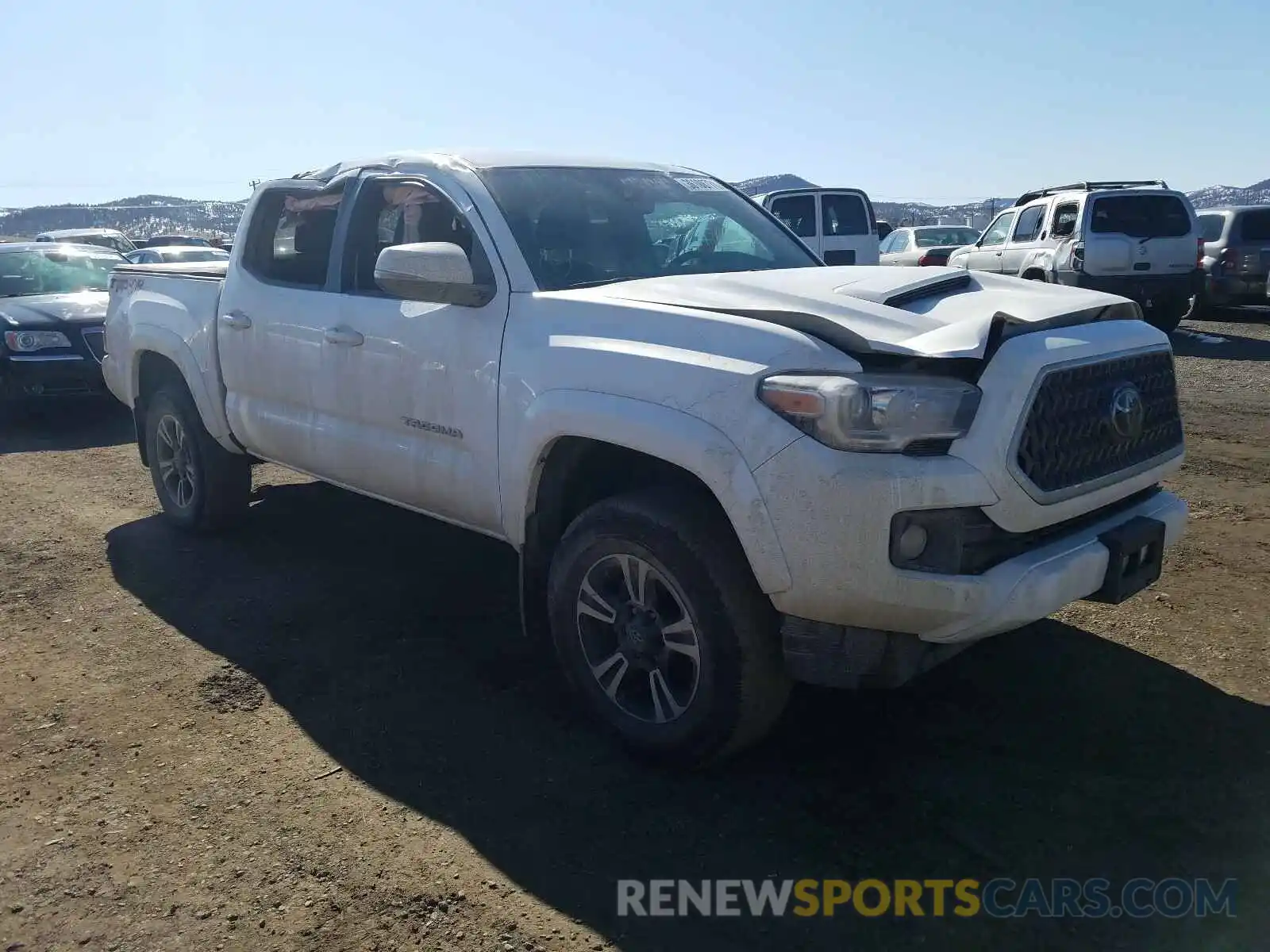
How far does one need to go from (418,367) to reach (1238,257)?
1493 cm

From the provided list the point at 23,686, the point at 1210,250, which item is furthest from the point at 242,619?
the point at 1210,250

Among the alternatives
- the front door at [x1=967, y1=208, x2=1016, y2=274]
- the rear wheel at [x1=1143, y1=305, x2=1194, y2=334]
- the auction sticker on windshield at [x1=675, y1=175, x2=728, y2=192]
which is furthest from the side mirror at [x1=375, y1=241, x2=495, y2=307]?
the front door at [x1=967, y1=208, x2=1016, y2=274]

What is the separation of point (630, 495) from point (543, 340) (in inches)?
25.9

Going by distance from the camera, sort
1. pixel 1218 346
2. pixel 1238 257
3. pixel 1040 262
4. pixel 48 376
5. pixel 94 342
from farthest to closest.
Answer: pixel 1238 257 < pixel 1040 262 < pixel 1218 346 < pixel 94 342 < pixel 48 376

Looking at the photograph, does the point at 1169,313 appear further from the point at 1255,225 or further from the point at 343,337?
the point at 343,337

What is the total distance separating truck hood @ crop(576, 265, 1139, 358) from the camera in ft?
9.73

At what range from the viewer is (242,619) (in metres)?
4.72

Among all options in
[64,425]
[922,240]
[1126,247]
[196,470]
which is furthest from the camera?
[922,240]

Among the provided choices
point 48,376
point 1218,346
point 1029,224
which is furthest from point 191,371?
point 1029,224

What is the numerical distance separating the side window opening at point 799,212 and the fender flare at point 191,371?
39.2ft

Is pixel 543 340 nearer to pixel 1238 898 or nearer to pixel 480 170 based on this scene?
pixel 480 170

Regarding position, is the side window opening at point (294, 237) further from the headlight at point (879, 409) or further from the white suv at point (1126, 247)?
the white suv at point (1126, 247)

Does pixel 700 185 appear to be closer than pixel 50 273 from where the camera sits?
Yes

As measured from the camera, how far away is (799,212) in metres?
16.5
